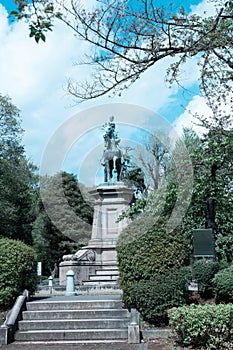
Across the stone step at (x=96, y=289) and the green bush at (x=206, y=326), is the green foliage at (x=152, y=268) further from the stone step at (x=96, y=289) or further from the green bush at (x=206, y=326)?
the stone step at (x=96, y=289)

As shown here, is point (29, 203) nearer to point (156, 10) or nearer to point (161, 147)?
point (161, 147)

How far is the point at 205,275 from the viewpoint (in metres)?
11.8

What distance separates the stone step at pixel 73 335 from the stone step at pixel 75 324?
199 millimetres

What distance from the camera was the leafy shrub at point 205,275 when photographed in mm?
11641

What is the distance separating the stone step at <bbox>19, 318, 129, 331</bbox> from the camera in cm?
954

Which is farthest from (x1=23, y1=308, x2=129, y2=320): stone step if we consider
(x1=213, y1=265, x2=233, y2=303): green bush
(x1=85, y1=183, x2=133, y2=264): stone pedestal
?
(x1=85, y1=183, x2=133, y2=264): stone pedestal

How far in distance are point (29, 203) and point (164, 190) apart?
104 ft

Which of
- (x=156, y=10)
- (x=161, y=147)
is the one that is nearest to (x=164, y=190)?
(x=156, y=10)

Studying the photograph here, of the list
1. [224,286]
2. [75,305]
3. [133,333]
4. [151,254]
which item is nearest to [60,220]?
[75,305]

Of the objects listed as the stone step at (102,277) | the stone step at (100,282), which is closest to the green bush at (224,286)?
the stone step at (100,282)

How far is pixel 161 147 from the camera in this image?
32625 millimetres

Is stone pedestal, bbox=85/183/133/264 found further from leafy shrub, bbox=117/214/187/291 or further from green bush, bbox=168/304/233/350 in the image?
green bush, bbox=168/304/233/350

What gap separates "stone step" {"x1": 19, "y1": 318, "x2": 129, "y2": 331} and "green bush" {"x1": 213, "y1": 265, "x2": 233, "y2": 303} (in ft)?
8.12

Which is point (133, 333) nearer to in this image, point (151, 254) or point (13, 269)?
point (151, 254)
